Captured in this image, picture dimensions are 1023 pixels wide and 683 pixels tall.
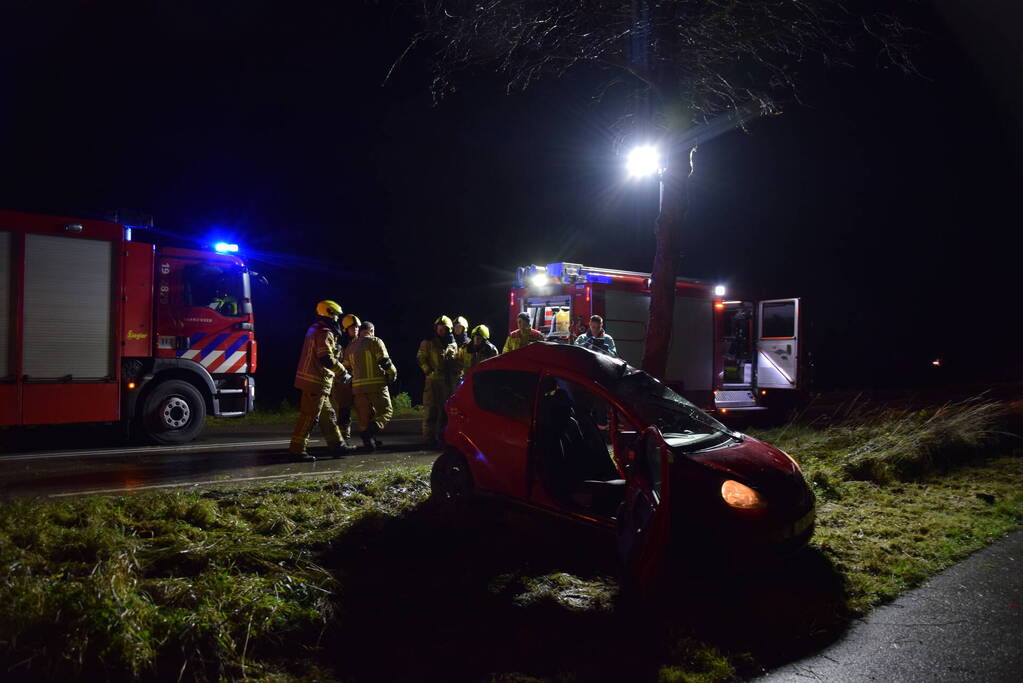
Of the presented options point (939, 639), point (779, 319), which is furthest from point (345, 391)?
point (779, 319)

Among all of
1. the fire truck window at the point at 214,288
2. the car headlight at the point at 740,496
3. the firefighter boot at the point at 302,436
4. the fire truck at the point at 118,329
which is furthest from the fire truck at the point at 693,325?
the car headlight at the point at 740,496

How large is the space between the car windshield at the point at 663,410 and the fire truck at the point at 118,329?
7.13 m

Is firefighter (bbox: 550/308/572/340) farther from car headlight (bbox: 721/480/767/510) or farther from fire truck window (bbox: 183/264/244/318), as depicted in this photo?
car headlight (bbox: 721/480/767/510)

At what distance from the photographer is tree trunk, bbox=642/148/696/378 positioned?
817 cm

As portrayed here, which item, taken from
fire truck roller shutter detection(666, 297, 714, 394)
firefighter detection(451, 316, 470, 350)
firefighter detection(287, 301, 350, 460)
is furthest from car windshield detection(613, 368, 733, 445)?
fire truck roller shutter detection(666, 297, 714, 394)

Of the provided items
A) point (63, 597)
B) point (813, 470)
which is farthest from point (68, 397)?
→ point (813, 470)

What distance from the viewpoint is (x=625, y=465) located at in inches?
191

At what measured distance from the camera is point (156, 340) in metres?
9.85

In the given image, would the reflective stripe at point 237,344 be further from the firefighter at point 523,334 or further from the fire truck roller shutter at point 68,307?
the firefighter at point 523,334

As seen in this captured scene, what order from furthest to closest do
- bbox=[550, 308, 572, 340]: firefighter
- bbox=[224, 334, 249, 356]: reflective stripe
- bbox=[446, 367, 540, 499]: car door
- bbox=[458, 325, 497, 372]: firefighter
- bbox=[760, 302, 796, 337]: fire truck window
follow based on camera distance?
bbox=[760, 302, 796, 337]: fire truck window < bbox=[550, 308, 572, 340]: firefighter < bbox=[458, 325, 497, 372]: firefighter < bbox=[224, 334, 249, 356]: reflective stripe < bbox=[446, 367, 540, 499]: car door

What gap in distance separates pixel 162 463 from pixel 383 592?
5.12m

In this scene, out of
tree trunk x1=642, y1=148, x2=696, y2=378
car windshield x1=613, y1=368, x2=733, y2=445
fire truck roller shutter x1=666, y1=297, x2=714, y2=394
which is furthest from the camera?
fire truck roller shutter x1=666, y1=297, x2=714, y2=394

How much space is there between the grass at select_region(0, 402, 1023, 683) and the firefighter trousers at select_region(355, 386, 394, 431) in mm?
3100

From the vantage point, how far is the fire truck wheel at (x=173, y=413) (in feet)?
31.8
